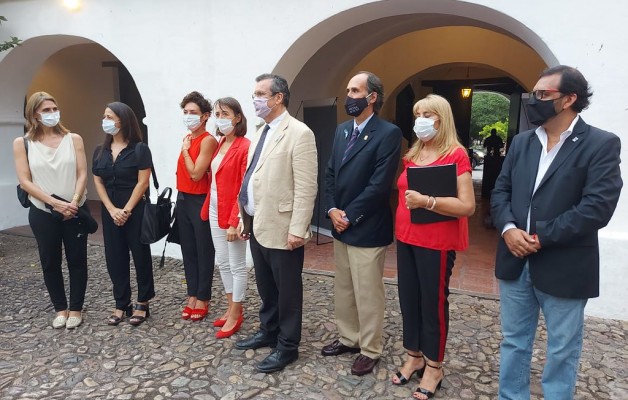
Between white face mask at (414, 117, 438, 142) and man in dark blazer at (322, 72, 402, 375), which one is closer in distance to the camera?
white face mask at (414, 117, 438, 142)

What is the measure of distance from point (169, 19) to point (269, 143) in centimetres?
317

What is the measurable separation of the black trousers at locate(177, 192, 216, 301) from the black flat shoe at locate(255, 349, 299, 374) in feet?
3.34

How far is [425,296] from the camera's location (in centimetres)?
272

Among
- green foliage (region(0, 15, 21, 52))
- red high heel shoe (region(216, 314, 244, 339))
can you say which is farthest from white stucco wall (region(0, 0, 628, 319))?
red high heel shoe (region(216, 314, 244, 339))

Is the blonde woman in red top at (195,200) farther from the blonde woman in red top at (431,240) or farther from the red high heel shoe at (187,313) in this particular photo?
the blonde woman in red top at (431,240)

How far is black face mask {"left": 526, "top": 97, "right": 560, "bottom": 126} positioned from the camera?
2.17 metres

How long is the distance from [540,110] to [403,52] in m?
8.15

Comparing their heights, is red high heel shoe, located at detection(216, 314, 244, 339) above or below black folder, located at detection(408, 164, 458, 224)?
below

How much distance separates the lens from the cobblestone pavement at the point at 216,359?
2.93m

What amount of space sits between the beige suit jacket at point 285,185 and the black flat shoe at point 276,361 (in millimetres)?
781

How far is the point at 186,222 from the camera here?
12.6 feet

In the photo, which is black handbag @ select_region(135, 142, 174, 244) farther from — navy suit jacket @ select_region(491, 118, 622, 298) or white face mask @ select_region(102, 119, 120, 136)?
navy suit jacket @ select_region(491, 118, 622, 298)

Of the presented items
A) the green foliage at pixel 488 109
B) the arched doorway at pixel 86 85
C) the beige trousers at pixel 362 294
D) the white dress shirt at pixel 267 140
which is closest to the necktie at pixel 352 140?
the white dress shirt at pixel 267 140

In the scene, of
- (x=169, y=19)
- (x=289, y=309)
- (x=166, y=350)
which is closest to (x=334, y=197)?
(x=289, y=309)
